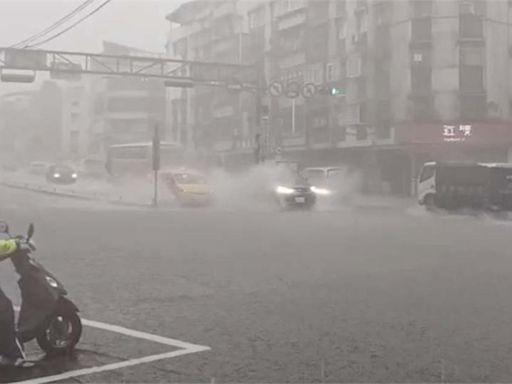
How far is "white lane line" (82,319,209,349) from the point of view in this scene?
4995 millimetres

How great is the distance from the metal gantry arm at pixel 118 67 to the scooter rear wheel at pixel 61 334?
1059 inches

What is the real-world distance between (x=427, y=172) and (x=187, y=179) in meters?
8.41

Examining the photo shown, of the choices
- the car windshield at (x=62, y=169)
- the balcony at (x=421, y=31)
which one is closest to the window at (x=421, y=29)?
the balcony at (x=421, y=31)

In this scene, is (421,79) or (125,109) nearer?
(421,79)

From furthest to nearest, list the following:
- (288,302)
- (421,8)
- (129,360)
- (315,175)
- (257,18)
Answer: (257,18) < (421,8) < (315,175) < (288,302) < (129,360)

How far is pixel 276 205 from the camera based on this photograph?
22938 mm

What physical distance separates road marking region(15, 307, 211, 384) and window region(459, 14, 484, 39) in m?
28.1

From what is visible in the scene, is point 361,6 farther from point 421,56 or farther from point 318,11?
point 318,11

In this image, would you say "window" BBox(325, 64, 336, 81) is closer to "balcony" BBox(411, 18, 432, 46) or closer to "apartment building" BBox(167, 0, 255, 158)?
"balcony" BBox(411, 18, 432, 46)

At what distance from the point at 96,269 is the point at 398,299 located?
380 centimetres

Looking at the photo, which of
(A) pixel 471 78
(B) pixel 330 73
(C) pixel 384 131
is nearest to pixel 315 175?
(C) pixel 384 131

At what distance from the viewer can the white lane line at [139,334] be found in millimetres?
4995

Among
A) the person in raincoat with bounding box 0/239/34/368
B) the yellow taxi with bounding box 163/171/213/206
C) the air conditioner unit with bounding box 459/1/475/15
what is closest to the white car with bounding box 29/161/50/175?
the yellow taxi with bounding box 163/171/213/206

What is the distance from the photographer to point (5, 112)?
59.9m
